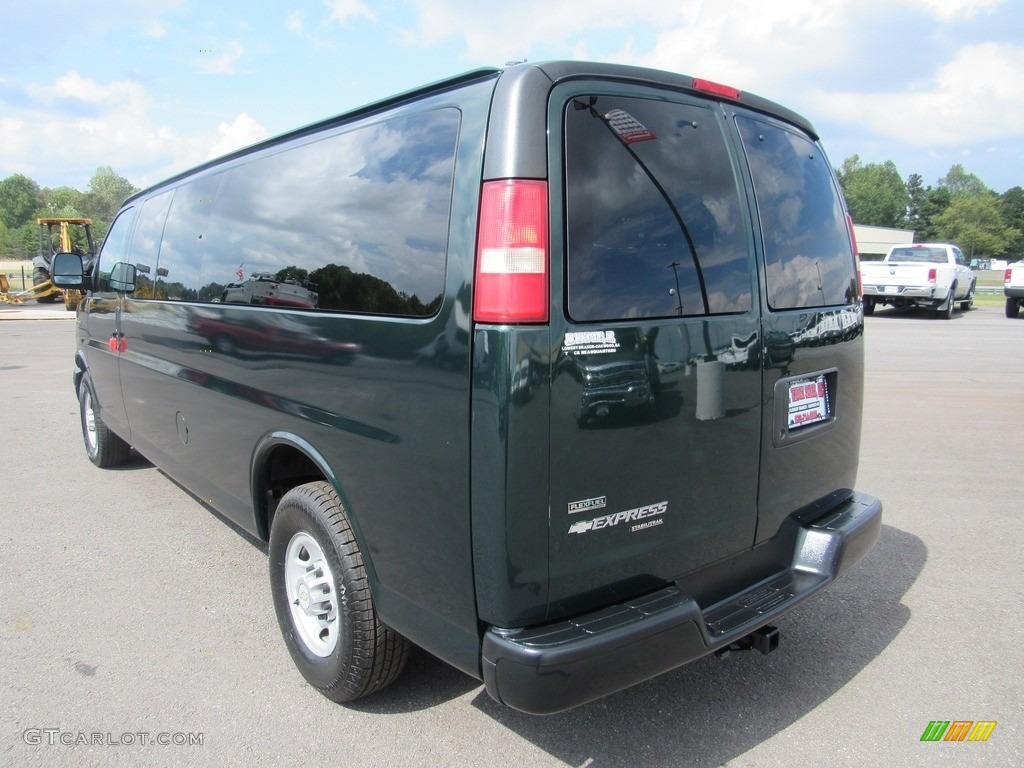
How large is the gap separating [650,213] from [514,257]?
534 mm

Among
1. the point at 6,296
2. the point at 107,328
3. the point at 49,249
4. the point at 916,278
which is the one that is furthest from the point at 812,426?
the point at 49,249

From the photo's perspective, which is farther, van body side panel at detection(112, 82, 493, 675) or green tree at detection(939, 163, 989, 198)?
green tree at detection(939, 163, 989, 198)

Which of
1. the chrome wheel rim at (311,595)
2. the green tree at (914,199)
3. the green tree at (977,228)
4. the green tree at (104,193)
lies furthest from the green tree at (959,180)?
the chrome wheel rim at (311,595)

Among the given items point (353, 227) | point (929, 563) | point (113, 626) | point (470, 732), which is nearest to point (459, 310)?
point (353, 227)

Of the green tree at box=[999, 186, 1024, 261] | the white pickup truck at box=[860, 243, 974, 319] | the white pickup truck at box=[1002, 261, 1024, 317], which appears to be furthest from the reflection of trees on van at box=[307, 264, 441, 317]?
the green tree at box=[999, 186, 1024, 261]

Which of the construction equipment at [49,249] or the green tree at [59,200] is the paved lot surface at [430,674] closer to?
the construction equipment at [49,249]

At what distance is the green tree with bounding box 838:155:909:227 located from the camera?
402ft

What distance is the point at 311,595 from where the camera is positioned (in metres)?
2.87

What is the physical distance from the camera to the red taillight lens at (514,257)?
2027mm

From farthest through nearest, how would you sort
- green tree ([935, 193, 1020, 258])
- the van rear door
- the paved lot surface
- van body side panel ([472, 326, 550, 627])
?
green tree ([935, 193, 1020, 258]), the paved lot surface, the van rear door, van body side panel ([472, 326, 550, 627])

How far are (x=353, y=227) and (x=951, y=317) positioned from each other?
73.9ft

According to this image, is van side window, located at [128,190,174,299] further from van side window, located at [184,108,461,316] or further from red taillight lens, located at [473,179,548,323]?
red taillight lens, located at [473,179,548,323]

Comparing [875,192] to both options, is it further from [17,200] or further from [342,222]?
[342,222]

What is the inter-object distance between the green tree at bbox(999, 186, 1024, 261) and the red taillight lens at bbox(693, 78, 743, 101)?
357ft
